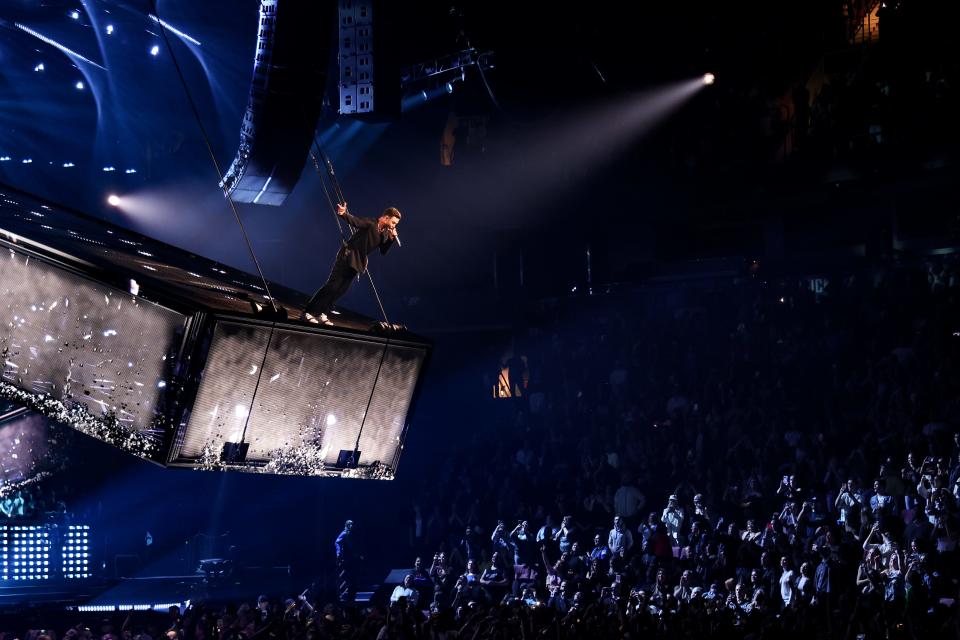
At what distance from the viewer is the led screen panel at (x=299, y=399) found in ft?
26.2

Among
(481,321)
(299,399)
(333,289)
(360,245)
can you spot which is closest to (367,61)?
(360,245)

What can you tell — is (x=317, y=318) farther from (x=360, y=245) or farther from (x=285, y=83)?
(x=285, y=83)

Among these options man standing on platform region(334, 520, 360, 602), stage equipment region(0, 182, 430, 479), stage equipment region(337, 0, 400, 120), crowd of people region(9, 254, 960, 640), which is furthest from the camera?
man standing on platform region(334, 520, 360, 602)

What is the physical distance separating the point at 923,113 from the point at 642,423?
24.1 feet

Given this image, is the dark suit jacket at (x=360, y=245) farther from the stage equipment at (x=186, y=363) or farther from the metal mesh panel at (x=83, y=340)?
the metal mesh panel at (x=83, y=340)

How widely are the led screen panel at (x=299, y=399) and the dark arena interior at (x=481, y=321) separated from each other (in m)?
0.03

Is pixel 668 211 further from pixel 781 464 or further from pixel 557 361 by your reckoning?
pixel 781 464

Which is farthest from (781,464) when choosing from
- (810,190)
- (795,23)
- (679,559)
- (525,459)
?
(795,23)

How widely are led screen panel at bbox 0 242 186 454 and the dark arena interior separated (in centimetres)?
3

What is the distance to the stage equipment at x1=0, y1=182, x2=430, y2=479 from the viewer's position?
7.83m

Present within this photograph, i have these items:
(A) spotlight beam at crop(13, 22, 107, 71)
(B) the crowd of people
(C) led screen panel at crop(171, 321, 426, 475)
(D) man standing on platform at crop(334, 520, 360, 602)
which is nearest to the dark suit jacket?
(C) led screen panel at crop(171, 321, 426, 475)

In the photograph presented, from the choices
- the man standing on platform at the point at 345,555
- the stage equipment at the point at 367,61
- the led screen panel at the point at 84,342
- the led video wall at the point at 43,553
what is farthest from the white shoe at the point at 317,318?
the led video wall at the point at 43,553

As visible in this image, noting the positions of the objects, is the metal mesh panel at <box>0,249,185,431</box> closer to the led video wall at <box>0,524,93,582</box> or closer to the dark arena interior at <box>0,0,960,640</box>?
the dark arena interior at <box>0,0,960,640</box>

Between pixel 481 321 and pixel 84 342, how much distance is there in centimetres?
1497
